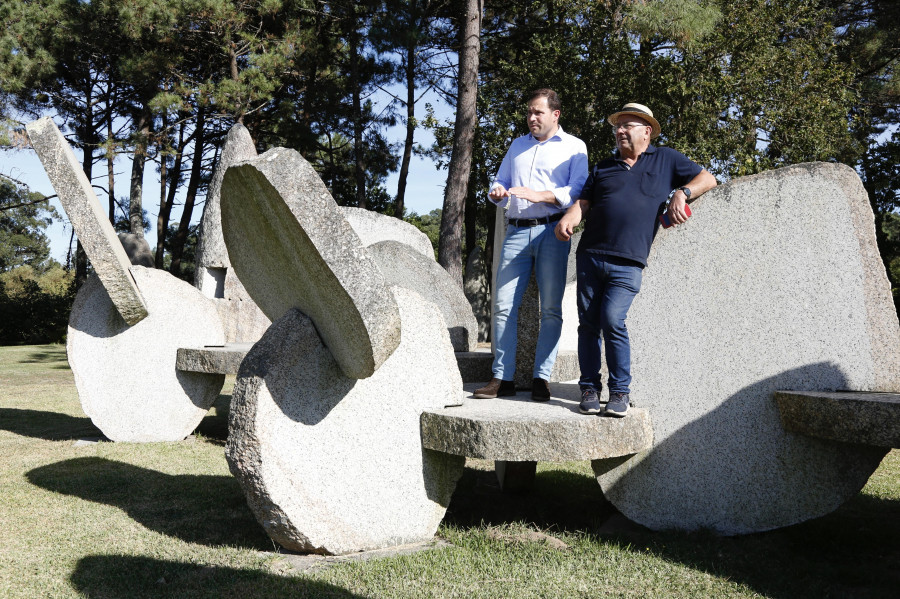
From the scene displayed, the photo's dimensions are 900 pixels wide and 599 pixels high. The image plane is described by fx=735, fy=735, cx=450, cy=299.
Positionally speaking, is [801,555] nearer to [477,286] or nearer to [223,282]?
[223,282]

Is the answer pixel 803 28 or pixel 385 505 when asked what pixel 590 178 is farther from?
pixel 803 28

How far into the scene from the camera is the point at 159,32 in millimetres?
15469

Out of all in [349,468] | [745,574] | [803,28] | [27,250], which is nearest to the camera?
[745,574]

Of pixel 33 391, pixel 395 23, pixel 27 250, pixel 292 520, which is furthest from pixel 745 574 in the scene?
pixel 27 250

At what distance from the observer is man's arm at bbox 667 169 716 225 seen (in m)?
3.83

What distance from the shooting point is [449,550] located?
11.9ft

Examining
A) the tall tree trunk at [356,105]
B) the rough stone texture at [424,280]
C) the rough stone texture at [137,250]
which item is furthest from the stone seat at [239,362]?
the tall tree trunk at [356,105]

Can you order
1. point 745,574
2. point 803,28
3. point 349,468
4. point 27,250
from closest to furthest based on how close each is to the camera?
point 745,574, point 349,468, point 803,28, point 27,250

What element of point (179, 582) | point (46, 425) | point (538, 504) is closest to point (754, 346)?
point (538, 504)

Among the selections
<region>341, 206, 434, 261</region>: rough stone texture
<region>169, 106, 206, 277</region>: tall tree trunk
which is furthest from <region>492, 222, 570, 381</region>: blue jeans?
<region>169, 106, 206, 277</region>: tall tree trunk

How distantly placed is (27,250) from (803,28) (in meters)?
42.3

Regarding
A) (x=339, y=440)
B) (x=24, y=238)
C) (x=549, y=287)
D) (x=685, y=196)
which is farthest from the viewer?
(x=24, y=238)

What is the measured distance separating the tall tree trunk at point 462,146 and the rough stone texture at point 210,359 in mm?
5706

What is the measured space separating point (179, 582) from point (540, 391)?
2.08 metres
